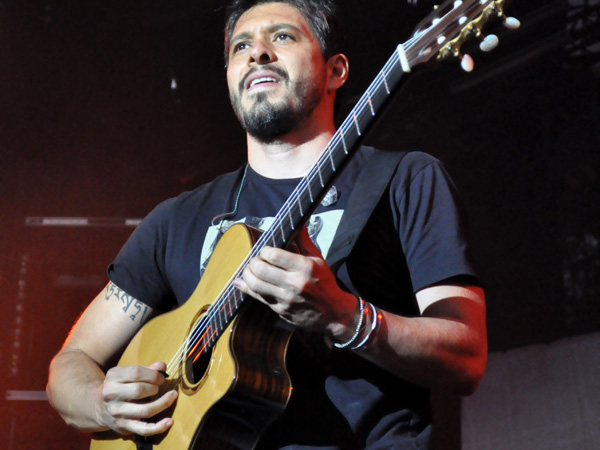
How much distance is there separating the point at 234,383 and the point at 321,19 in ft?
4.51

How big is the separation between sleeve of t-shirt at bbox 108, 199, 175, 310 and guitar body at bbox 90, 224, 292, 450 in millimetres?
436

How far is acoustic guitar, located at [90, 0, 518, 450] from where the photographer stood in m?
1.60

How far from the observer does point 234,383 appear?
1671 mm

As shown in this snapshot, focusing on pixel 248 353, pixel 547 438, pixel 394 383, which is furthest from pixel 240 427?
pixel 547 438

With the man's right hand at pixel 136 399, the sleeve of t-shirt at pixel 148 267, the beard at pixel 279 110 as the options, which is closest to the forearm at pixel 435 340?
the man's right hand at pixel 136 399

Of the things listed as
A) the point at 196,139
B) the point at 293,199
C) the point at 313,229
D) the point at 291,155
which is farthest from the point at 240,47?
the point at 196,139

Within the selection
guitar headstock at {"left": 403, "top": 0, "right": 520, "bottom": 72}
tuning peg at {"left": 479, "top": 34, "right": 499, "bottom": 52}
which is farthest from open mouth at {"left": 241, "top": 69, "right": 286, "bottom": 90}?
tuning peg at {"left": 479, "top": 34, "right": 499, "bottom": 52}

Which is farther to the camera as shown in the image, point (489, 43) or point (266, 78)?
point (266, 78)

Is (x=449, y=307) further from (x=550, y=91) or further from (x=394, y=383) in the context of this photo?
(x=550, y=91)

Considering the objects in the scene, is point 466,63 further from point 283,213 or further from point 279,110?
point 279,110

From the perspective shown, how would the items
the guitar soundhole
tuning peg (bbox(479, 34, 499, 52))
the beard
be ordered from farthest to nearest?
the beard
the guitar soundhole
tuning peg (bbox(479, 34, 499, 52))

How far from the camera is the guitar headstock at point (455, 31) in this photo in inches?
62.1

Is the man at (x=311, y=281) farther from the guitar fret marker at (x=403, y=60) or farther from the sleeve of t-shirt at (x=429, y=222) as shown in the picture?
the guitar fret marker at (x=403, y=60)

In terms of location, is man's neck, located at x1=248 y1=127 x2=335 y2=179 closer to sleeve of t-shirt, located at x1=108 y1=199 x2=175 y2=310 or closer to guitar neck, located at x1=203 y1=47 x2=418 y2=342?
sleeve of t-shirt, located at x1=108 y1=199 x2=175 y2=310
